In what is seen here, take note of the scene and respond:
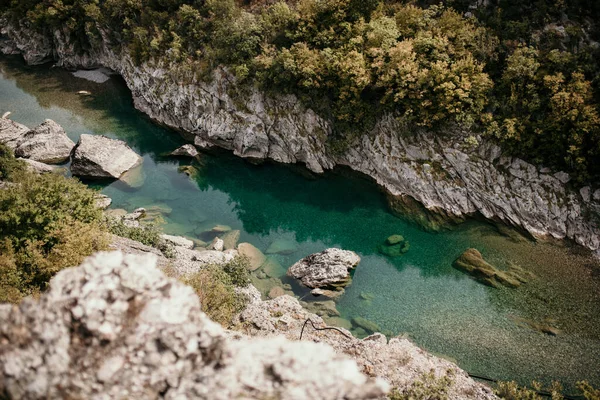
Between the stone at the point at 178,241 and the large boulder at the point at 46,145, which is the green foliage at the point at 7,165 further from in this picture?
the stone at the point at 178,241

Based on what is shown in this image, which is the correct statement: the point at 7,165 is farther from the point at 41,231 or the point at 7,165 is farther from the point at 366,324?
the point at 366,324

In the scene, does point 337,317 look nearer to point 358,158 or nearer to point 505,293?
point 505,293

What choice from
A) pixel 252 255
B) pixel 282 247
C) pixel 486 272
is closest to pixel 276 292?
pixel 252 255

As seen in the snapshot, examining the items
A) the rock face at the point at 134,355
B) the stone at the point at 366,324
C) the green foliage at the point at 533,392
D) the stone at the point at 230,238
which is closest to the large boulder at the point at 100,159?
the stone at the point at 230,238

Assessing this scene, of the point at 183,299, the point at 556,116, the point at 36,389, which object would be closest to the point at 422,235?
the point at 556,116

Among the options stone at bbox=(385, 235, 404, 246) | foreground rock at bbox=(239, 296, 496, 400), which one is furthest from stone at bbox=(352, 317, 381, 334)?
stone at bbox=(385, 235, 404, 246)

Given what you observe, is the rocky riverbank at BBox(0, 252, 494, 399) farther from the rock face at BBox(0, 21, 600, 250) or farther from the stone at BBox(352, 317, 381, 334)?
the rock face at BBox(0, 21, 600, 250)
